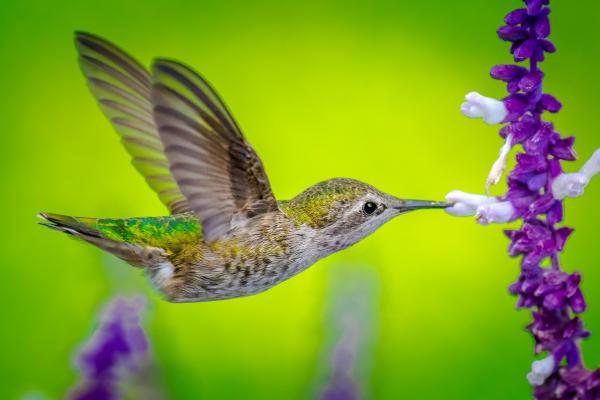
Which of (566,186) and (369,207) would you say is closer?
→ (566,186)

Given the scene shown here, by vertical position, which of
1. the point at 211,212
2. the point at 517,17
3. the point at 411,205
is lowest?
the point at 211,212

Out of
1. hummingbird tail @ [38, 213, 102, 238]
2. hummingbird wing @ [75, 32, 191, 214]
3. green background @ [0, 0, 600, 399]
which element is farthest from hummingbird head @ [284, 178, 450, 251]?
green background @ [0, 0, 600, 399]

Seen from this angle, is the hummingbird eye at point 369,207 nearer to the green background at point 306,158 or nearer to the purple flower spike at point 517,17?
the purple flower spike at point 517,17

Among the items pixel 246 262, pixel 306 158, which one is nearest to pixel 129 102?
pixel 246 262

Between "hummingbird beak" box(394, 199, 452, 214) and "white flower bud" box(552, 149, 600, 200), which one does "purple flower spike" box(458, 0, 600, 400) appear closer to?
"white flower bud" box(552, 149, 600, 200)

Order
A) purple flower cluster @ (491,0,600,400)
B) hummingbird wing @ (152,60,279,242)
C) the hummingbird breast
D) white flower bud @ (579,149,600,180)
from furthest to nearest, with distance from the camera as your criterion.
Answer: the hummingbird breast → hummingbird wing @ (152,60,279,242) → white flower bud @ (579,149,600,180) → purple flower cluster @ (491,0,600,400)

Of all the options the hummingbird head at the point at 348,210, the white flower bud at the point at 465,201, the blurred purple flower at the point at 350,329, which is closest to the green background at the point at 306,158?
the blurred purple flower at the point at 350,329

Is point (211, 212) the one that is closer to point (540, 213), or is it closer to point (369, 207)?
point (369, 207)
